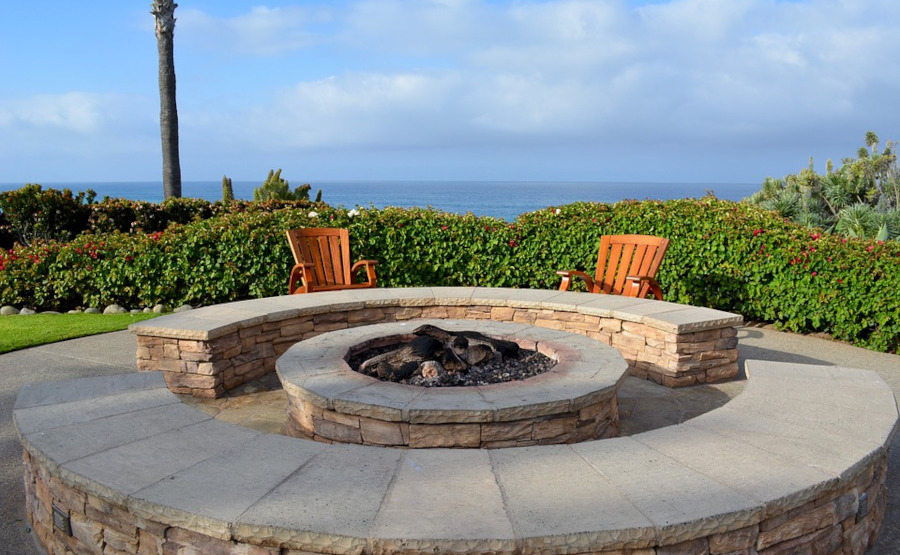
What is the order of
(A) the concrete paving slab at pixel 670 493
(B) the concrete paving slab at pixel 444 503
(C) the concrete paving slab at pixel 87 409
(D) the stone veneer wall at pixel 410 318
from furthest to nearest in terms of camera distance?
(D) the stone veneer wall at pixel 410 318 → (C) the concrete paving slab at pixel 87 409 → (A) the concrete paving slab at pixel 670 493 → (B) the concrete paving slab at pixel 444 503

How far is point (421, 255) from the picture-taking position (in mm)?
7562

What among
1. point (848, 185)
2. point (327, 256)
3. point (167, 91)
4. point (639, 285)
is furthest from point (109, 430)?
point (848, 185)

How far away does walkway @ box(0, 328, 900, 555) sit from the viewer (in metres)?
3.04

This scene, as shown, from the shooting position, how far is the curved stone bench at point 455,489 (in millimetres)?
1966

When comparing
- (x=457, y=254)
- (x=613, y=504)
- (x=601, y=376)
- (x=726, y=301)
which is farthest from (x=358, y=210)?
(x=613, y=504)

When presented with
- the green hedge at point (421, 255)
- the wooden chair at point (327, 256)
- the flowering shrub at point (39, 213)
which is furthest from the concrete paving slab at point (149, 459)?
the flowering shrub at point (39, 213)

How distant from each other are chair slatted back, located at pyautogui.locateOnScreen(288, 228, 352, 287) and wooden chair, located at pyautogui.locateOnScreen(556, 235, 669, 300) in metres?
2.27

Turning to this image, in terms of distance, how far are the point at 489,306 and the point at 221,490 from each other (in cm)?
369

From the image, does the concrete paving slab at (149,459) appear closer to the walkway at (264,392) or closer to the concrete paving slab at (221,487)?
the concrete paving slab at (221,487)

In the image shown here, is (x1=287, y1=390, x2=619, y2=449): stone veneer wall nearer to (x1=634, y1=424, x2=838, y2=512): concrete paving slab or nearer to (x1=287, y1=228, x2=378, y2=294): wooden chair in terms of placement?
(x1=634, y1=424, x2=838, y2=512): concrete paving slab

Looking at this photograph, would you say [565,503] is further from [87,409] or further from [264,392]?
[264,392]

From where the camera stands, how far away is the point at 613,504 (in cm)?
210

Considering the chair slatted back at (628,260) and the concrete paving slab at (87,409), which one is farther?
the chair slatted back at (628,260)

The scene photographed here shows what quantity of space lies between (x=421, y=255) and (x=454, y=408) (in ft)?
15.2
